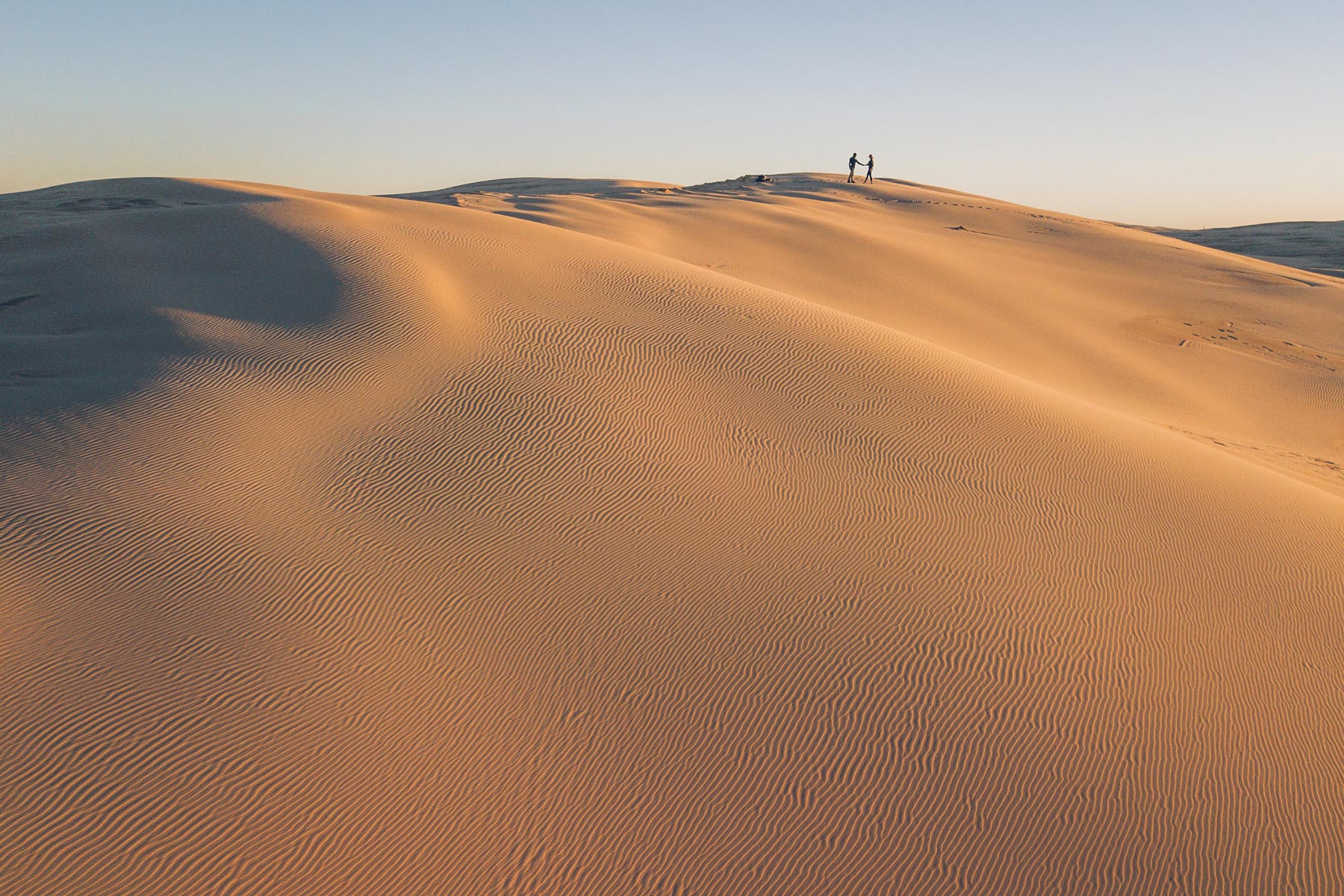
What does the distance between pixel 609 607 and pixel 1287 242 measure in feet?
143

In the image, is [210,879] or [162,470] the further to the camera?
[162,470]

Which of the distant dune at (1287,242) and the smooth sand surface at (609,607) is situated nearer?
the smooth sand surface at (609,607)

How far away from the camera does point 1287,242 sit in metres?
38.5

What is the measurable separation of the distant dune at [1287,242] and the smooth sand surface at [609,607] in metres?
27.3

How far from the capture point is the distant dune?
32156 mm

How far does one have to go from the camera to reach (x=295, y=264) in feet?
34.0

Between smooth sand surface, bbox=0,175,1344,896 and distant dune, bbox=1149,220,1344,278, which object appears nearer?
smooth sand surface, bbox=0,175,1344,896

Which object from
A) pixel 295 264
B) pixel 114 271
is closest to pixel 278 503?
pixel 295 264

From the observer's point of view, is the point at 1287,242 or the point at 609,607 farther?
the point at 1287,242

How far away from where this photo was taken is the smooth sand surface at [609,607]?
420cm

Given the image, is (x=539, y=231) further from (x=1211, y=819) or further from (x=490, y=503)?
(x=1211, y=819)

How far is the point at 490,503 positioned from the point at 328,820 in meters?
2.65

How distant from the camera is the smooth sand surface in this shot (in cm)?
420

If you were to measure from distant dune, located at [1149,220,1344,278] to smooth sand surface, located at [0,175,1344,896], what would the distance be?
27.3 meters
